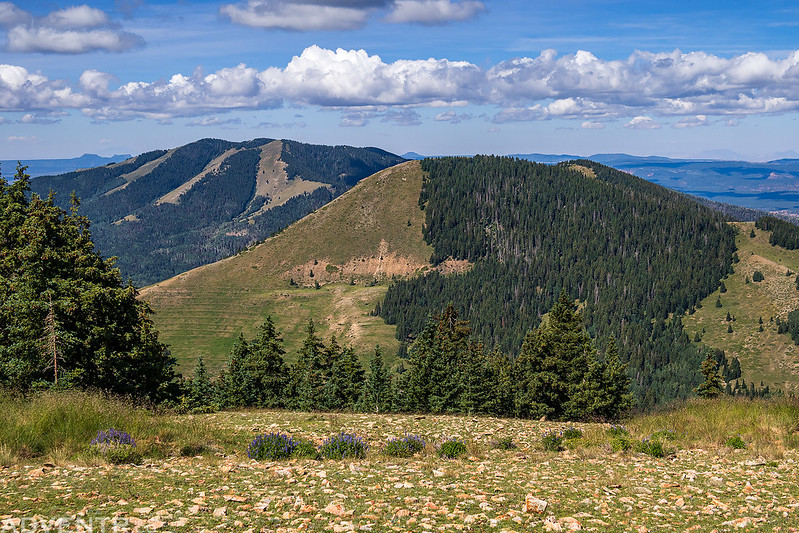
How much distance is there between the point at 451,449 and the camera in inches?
599

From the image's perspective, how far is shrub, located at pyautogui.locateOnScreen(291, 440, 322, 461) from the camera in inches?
573

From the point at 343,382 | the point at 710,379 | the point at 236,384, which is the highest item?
the point at 710,379

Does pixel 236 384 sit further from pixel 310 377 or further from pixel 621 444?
pixel 621 444

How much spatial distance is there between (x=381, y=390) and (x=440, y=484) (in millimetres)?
54435

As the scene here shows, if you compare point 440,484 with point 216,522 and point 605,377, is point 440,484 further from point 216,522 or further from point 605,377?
point 605,377

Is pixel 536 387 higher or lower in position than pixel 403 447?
lower

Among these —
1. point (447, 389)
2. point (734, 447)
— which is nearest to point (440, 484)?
point (734, 447)

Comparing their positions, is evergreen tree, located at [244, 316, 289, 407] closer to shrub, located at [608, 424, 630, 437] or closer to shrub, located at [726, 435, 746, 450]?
shrub, located at [608, 424, 630, 437]

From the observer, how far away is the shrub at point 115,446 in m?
12.7

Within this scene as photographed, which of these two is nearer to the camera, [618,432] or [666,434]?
[666,434]

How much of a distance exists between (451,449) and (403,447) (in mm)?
1426

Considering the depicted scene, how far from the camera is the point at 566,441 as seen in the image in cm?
1720

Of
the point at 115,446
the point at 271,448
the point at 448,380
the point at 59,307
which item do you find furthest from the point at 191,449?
the point at 448,380

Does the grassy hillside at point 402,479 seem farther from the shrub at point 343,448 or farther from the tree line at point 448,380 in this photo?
the tree line at point 448,380
